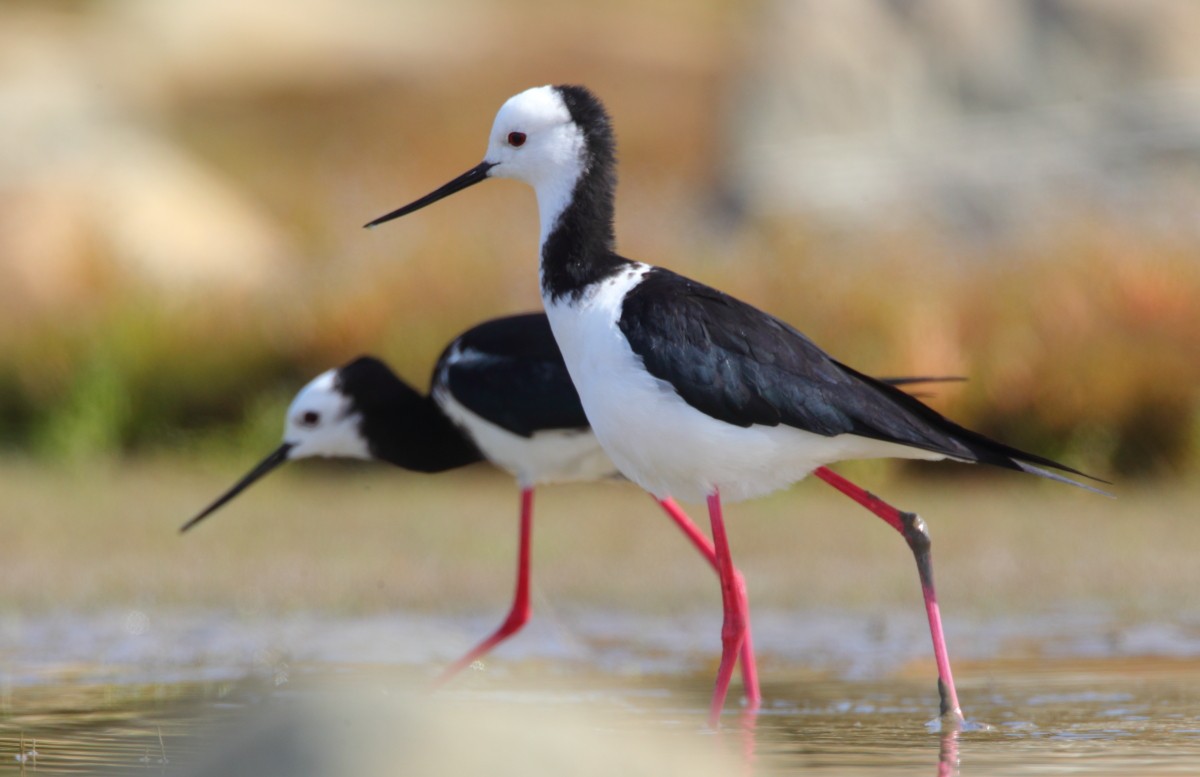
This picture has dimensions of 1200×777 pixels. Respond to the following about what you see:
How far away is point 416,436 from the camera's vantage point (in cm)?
619

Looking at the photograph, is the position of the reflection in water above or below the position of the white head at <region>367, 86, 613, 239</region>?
below

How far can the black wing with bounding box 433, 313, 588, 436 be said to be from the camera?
18.3ft

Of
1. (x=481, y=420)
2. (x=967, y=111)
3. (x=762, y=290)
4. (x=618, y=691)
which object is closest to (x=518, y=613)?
(x=481, y=420)

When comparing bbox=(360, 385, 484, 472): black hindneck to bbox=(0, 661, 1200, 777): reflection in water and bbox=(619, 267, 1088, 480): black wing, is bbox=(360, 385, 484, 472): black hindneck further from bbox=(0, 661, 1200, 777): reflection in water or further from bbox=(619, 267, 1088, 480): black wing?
bbox=(619, 267, 1088, 480): black wing

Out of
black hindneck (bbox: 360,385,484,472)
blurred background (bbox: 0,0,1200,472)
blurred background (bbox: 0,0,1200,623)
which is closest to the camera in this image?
black hindneck (bbox: 360,385,484,472)

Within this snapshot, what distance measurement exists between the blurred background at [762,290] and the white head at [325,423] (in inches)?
17.7

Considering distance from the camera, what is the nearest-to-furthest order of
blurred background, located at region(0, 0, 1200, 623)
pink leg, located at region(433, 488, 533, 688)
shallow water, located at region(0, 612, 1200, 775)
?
1. shallow water, located at region(0, 612, 1200, 775)
2. pink leg, located at region(433, 488, 533, 688)
3. blurred background, located at region(0, 0, 1200, 623)

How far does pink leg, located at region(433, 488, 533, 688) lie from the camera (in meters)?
5.38

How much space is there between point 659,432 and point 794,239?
17.7 feet

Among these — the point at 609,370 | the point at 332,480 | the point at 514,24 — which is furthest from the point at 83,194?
the point at 514,24

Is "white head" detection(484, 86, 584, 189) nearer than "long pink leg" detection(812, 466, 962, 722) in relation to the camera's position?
No

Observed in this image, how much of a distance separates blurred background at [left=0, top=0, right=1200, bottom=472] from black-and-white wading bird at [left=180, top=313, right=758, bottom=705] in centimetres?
217

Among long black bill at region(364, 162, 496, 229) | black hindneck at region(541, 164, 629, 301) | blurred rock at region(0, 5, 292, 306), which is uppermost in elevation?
blurred rock at region(0, 5, 292, 306)

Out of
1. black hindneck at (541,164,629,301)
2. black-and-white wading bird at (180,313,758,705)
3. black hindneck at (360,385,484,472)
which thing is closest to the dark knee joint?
black-and-white wading bird at (180,313,758,705)
